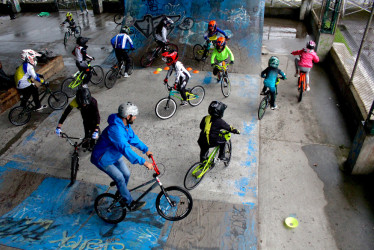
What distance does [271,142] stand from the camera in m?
7.37

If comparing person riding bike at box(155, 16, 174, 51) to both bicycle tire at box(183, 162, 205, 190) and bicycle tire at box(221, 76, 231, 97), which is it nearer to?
bicycle tire at box(221, 76, 231, 97)

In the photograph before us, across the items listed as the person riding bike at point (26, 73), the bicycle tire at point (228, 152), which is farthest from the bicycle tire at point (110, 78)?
the bicycle tire at point (228, 152)

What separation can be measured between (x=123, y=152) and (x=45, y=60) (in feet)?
29.7

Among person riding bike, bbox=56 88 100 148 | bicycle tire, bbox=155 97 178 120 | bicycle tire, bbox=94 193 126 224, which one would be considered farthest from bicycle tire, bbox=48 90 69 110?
bicycle tire, bbox=94 193 126 224

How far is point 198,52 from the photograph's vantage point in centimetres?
1174

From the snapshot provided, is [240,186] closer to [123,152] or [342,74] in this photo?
[123,152]

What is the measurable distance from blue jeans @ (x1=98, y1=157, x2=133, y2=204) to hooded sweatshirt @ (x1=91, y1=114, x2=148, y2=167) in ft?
0.39

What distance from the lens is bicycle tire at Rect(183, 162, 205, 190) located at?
5988mm

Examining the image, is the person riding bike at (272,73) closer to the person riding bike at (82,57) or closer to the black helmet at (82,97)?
the black helmet at (82,97)

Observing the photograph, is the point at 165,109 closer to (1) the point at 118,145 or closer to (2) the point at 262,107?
(2) the point at 262,107

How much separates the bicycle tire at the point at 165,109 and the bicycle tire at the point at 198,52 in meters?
3.94

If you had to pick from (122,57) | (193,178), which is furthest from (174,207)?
(122,57)

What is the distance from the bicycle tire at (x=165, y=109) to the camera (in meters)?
8.27

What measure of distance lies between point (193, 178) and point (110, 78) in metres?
5.60
